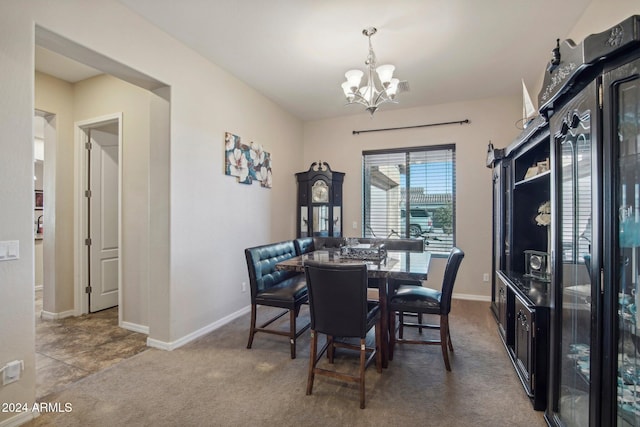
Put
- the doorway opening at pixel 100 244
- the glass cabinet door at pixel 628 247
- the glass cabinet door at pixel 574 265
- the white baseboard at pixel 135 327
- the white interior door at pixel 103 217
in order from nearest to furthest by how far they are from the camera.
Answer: the glass cabinet door at pixel 628 247 < the glass cabinet door at pixel 574 265 < the doorway opening at pixel 100 244 < the white baseboard at pixel 135 327 < the white interior door at pixel 103 217

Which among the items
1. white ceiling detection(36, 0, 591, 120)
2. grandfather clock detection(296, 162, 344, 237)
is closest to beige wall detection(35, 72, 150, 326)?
white ceiling detection(36, 0, 591, 120)

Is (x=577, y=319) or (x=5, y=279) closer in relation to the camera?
(x=577, y=319)

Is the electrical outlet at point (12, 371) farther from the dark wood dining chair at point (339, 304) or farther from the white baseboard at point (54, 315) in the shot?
the white baseboard at point (54, 315)

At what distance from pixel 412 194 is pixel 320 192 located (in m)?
1.47

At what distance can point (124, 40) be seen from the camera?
2.49 metres

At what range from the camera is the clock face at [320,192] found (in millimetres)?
5082

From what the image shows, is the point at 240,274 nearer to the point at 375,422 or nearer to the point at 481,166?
the point at 375,422

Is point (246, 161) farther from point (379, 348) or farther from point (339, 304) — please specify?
point (379, 348)

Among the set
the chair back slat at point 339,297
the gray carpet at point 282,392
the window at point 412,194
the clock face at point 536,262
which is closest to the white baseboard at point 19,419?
the gray carpet at point 282,392

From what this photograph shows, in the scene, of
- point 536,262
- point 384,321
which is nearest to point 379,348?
point 384,321

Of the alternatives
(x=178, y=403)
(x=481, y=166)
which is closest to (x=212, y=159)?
(x=178, y=403)

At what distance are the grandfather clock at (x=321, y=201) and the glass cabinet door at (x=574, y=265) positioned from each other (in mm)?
3498

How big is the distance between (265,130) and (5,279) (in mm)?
3246

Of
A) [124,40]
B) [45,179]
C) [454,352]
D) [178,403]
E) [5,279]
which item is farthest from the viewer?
[45,179]
